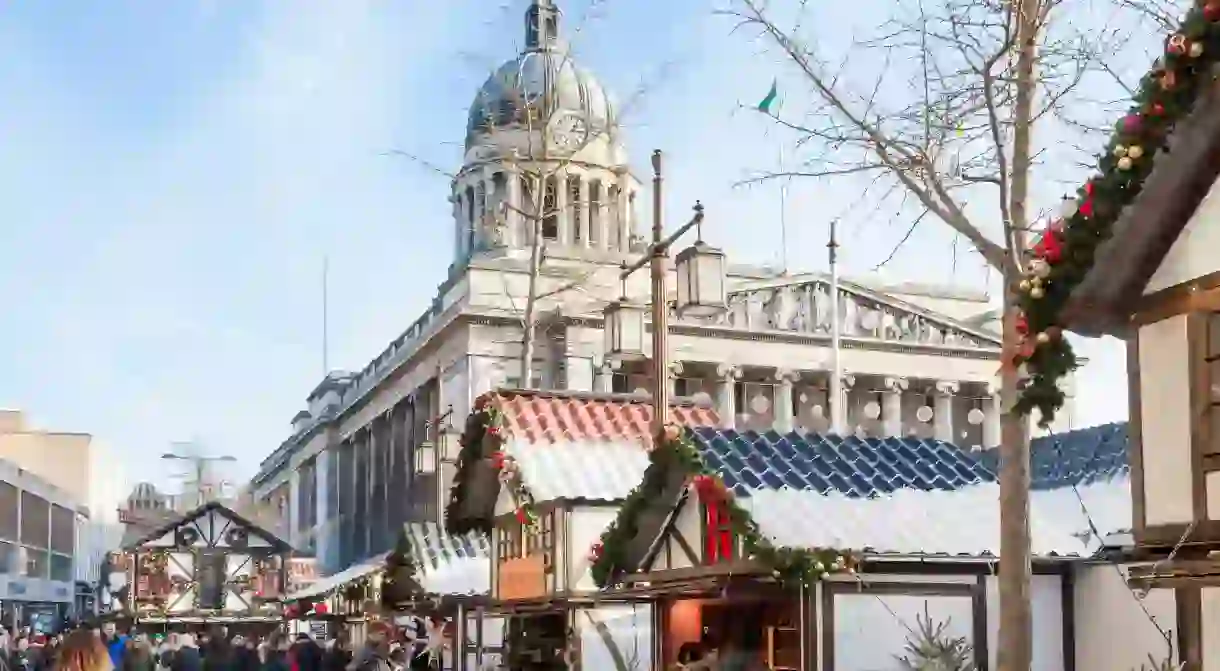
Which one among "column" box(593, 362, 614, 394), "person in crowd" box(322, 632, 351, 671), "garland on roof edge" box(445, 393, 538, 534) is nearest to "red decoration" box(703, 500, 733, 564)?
"garland on roof edge" box(445, 393, 538, 534)

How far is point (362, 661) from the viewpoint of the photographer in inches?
890

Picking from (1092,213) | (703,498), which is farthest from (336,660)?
(1092,213)

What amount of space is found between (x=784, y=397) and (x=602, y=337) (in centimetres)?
1272

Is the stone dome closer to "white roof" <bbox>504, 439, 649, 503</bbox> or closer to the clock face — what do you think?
the clock face

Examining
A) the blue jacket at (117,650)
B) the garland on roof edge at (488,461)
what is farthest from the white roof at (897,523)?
the blue jacket at (117,650)

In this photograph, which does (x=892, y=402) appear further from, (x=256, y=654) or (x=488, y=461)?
(x=488, y=461)

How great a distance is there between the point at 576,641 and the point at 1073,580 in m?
5.62

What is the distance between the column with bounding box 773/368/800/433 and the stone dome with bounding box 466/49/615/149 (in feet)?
39.4

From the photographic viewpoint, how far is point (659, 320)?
16.4m

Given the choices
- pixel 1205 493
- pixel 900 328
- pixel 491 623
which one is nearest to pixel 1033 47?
pixel 1205 493

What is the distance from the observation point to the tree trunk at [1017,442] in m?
11.0

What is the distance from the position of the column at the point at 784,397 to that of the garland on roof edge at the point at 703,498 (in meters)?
47.5

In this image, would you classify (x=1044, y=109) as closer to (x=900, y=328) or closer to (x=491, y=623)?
(x=491, y=623)

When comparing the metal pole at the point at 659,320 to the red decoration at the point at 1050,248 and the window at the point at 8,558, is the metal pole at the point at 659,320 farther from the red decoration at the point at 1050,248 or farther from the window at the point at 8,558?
the window at the point at 8,558
